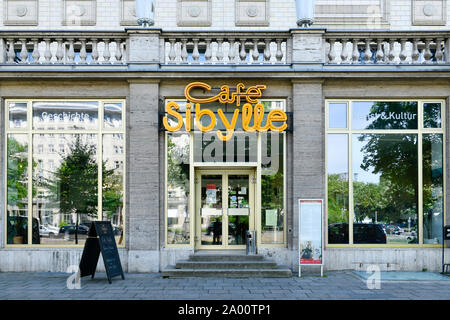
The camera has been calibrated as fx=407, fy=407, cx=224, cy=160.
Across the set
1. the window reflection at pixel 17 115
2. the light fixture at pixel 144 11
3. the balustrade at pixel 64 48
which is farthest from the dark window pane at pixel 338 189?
the window reflection at pixel 17 115

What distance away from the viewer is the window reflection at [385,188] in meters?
11.2

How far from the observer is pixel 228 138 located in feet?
37.0

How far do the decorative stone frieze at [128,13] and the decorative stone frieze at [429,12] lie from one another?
369 inches

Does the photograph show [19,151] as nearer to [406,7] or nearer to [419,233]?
[419,233]

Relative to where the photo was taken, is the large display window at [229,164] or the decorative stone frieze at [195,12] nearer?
the large display window at [229,164]

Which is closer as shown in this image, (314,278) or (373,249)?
(314,278)

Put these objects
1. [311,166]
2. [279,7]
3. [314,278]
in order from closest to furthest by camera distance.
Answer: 1. [314,278]
2. [311,166]
3. [279,7]

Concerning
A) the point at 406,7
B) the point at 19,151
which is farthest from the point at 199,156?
the point at 406,7

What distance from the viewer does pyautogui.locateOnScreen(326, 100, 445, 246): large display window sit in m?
11.2

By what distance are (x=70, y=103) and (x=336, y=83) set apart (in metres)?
7.45

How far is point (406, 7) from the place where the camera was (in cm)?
1366

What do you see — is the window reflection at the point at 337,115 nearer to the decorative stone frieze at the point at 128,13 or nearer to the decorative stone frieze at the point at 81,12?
the decorative stone frieze at the point at 128,13

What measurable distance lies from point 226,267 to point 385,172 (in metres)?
5.17

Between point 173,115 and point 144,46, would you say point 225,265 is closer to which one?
point 173,115
